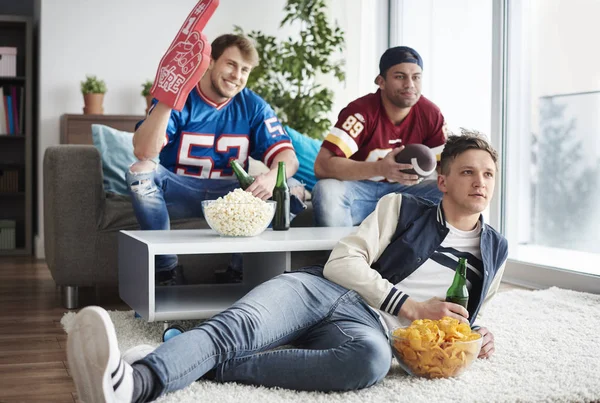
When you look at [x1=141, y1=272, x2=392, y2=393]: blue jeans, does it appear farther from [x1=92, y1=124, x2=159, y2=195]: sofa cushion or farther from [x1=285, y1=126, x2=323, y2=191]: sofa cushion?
[x1=285, y1=126, x2=323, y2=191]: sofa cushion

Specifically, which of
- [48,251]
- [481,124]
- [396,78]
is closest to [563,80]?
[481,124]

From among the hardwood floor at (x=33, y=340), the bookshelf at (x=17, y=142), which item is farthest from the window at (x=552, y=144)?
the bookshelf at (x=17, y=142)

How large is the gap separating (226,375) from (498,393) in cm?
65

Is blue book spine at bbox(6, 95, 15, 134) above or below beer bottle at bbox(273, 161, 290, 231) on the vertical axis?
above

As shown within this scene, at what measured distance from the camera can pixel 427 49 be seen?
498cm

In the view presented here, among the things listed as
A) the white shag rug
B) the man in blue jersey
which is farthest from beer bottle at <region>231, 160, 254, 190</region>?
the white shag rug

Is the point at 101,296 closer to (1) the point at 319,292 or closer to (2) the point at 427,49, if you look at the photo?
(1) the point at 319,292

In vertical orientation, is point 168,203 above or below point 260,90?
below

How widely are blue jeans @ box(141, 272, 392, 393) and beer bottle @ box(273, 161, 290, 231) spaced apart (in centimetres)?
82

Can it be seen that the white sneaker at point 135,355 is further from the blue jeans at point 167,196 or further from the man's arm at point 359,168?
the man's arm at point 359,168

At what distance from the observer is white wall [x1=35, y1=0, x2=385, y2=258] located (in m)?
5.32

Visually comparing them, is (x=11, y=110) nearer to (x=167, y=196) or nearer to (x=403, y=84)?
(x=167, y=196)

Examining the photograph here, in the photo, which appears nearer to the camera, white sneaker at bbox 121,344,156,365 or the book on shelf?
white sneaker at bbox 121,344,156,365

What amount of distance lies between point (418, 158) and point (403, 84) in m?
0.41
